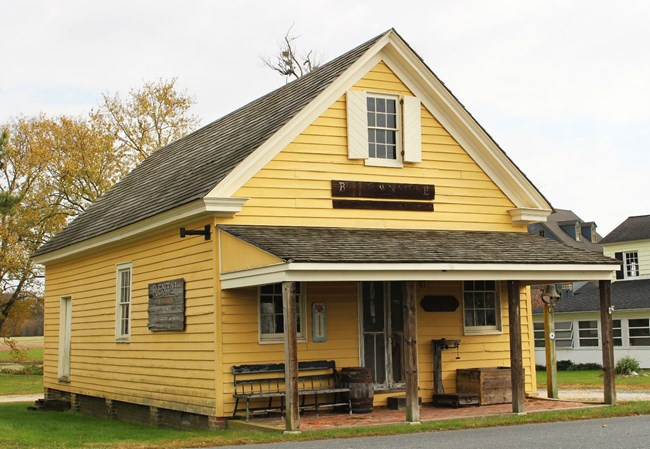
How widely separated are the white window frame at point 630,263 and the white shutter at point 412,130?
26593 mm

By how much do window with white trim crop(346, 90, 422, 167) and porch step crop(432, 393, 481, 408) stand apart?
4562mm

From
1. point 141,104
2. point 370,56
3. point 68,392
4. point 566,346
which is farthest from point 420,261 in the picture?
point 141,104

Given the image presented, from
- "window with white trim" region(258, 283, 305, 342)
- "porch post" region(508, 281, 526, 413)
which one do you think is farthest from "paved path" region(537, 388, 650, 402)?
"window with white trim" region(258, 283, 305, 342)

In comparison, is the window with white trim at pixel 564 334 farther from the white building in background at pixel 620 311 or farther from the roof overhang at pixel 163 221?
the roof overhang at pixel 163 221

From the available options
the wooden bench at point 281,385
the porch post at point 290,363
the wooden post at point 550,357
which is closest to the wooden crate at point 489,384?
the wooden post at point 550,357

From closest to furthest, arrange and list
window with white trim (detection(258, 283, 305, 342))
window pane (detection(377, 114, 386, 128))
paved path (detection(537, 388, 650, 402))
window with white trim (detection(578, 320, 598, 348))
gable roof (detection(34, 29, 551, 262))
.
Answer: window with white trim (detection(258, 283, 305, 342)), gable roof (detection(34, 29, 551, 262)), window pane (detection(377, 114, 386, 128)), paved path (detection(537, 388, 650, 402)), window with white trim (detection(578, 320, 598, 348))

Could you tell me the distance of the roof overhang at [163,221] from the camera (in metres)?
15.7

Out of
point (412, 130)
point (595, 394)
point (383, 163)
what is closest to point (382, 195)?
point (383, 163)

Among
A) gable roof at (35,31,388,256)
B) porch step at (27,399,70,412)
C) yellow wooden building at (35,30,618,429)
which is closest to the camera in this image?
yellow wooden building at (35,30,618,429)

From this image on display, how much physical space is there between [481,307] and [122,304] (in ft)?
26.0

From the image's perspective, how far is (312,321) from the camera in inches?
652

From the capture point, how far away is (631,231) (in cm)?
A: 4175

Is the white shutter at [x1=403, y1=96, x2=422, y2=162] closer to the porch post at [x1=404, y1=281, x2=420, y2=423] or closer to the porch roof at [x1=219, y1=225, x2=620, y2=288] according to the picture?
the porch roof at [x1=219, y1=225, x2=620, y2=288]

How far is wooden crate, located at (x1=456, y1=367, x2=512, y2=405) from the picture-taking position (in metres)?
17.2
